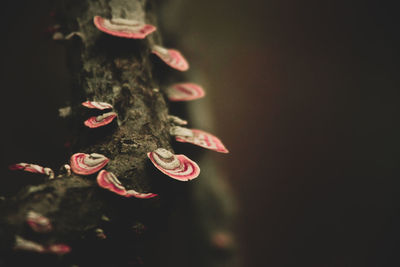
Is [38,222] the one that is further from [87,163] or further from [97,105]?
[97,105]

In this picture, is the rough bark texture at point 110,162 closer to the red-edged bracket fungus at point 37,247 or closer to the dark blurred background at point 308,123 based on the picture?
the red-edged bracket fungus at point 37,247

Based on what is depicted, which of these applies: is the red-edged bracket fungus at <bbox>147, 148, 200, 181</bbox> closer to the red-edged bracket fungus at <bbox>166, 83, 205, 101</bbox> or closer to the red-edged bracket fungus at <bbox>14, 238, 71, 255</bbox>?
the red-edged bracket fungus at <bbox>14, 238, 71, 255</bbox>

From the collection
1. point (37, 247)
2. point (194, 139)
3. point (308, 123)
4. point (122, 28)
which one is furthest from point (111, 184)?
point (308, 123)

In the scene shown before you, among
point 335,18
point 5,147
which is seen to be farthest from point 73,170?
point 335,18

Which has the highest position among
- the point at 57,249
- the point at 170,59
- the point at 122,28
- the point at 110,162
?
the point at 122,28

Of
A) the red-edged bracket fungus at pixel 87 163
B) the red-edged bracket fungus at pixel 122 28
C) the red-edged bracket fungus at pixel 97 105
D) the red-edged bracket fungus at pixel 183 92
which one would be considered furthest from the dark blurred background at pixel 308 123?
the red-edged bracket fungus at pixel 87 163

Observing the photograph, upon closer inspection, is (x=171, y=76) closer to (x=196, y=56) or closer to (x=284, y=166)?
(x=196, y=56)
